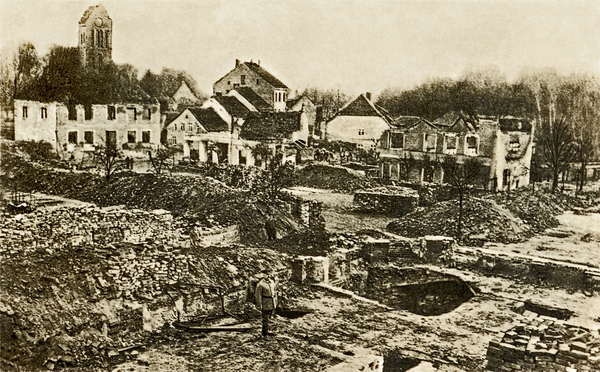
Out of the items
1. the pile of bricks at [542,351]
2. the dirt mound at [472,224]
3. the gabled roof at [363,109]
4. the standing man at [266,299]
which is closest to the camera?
the pile of bricks at [542,351]

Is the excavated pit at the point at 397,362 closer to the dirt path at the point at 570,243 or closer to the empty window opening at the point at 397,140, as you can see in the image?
the dirt path at the point at 570,243

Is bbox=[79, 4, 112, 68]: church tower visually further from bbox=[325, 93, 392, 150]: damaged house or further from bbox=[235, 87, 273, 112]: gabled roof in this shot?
bbox=[325, 93, 392, 150]: damaged house

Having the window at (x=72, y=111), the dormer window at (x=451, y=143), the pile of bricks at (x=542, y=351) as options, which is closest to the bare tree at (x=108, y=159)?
the window at (x=72, y=111)

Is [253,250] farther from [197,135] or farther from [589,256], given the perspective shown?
[589,256]

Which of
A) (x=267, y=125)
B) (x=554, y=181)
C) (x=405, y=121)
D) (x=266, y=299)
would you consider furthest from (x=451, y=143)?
(x=266, y=299)

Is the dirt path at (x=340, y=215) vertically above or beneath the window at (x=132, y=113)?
beneath

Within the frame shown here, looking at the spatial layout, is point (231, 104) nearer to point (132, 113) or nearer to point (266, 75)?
point (266, 75)
